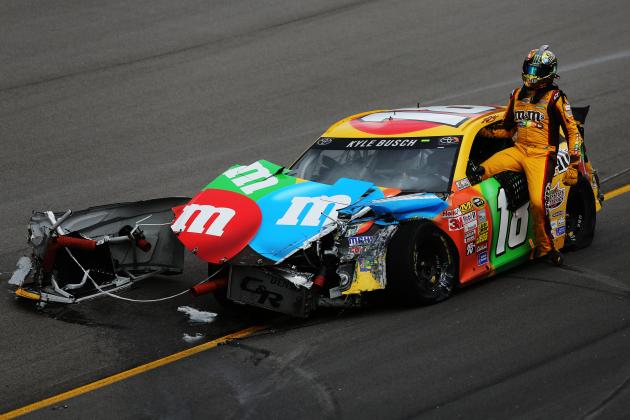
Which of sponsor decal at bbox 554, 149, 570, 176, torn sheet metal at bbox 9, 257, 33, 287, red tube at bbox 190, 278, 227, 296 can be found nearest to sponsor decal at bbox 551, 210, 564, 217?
sponsor decal at bbox 554, 149, 570, 176

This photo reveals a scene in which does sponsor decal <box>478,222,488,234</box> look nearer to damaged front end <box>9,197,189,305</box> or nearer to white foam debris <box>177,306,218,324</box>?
white foam debris <box>177,306,218,324</box>

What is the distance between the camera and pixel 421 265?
8484mm

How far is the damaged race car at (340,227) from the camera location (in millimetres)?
8188

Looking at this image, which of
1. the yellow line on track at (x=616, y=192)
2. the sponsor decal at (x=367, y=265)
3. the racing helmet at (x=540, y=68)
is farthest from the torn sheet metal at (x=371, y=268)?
the yellow line on track at (x=616, y=192)

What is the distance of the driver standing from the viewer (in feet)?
31.5

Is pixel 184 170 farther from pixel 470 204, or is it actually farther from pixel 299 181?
pixel 470 204

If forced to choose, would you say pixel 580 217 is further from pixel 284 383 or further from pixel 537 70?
pixel 284 383

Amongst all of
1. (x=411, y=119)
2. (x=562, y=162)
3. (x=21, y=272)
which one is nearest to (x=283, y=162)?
(x=411, y=119)

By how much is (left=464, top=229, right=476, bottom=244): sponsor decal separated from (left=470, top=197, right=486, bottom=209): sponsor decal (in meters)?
0.23

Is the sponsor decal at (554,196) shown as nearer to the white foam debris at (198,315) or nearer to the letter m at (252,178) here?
the letter m at (252,178)

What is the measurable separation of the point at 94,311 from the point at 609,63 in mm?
11842

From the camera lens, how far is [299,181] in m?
9.12

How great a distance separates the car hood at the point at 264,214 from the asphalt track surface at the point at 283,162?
2.32 feet

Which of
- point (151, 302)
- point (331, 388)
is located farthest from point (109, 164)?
point (331, 388)
